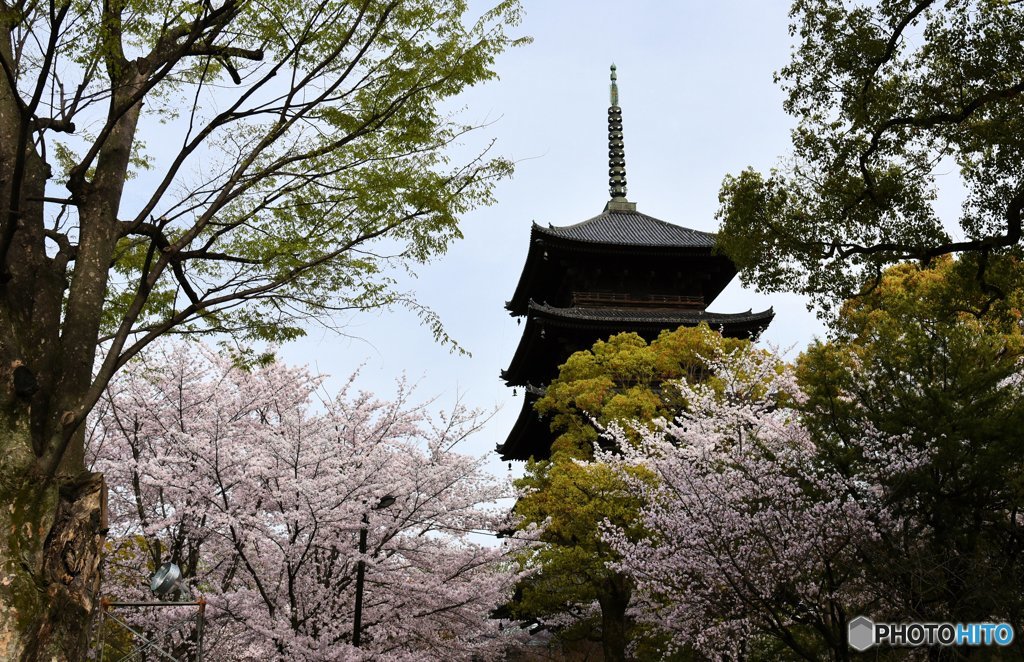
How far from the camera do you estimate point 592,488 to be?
16.0m

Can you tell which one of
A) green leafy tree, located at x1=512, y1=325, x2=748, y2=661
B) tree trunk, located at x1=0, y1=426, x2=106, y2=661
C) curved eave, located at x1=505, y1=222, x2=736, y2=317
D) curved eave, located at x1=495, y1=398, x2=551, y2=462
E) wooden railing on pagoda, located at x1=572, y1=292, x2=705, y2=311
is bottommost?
tree trunk, located at x1=0, y1=426, x2=106, y2=661

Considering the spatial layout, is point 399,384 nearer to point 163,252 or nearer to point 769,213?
point 769,213

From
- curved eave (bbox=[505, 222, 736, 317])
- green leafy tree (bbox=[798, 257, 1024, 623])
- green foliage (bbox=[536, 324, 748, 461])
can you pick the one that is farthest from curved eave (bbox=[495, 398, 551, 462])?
green leafy tree (bbox=[798, 257, 1024, 623])

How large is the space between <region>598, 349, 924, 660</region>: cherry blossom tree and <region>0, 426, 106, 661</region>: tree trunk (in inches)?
264

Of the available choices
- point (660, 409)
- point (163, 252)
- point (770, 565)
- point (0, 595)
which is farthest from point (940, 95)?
point (660, 409)

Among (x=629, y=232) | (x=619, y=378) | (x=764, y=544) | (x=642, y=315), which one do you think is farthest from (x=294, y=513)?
(x=629, y=232)

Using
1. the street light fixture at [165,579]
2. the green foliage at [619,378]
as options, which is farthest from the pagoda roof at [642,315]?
the street light fixture at [165,579]

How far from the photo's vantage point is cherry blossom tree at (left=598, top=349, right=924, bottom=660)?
9.74 m

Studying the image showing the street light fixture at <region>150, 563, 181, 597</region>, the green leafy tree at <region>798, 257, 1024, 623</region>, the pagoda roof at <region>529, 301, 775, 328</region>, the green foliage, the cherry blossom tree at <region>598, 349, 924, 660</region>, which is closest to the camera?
the green leafy tree at <region>798, 257, 1024, 623</region>

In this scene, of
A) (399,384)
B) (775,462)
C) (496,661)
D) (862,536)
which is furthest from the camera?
(496,661)

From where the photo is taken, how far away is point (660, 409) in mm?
18438

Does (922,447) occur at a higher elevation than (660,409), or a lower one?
lower

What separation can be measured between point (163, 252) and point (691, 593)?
798cm

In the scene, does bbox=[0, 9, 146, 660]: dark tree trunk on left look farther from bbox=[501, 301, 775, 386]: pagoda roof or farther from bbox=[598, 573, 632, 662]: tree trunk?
bbox=[501, 301, 775, 386]: pagoda roof
